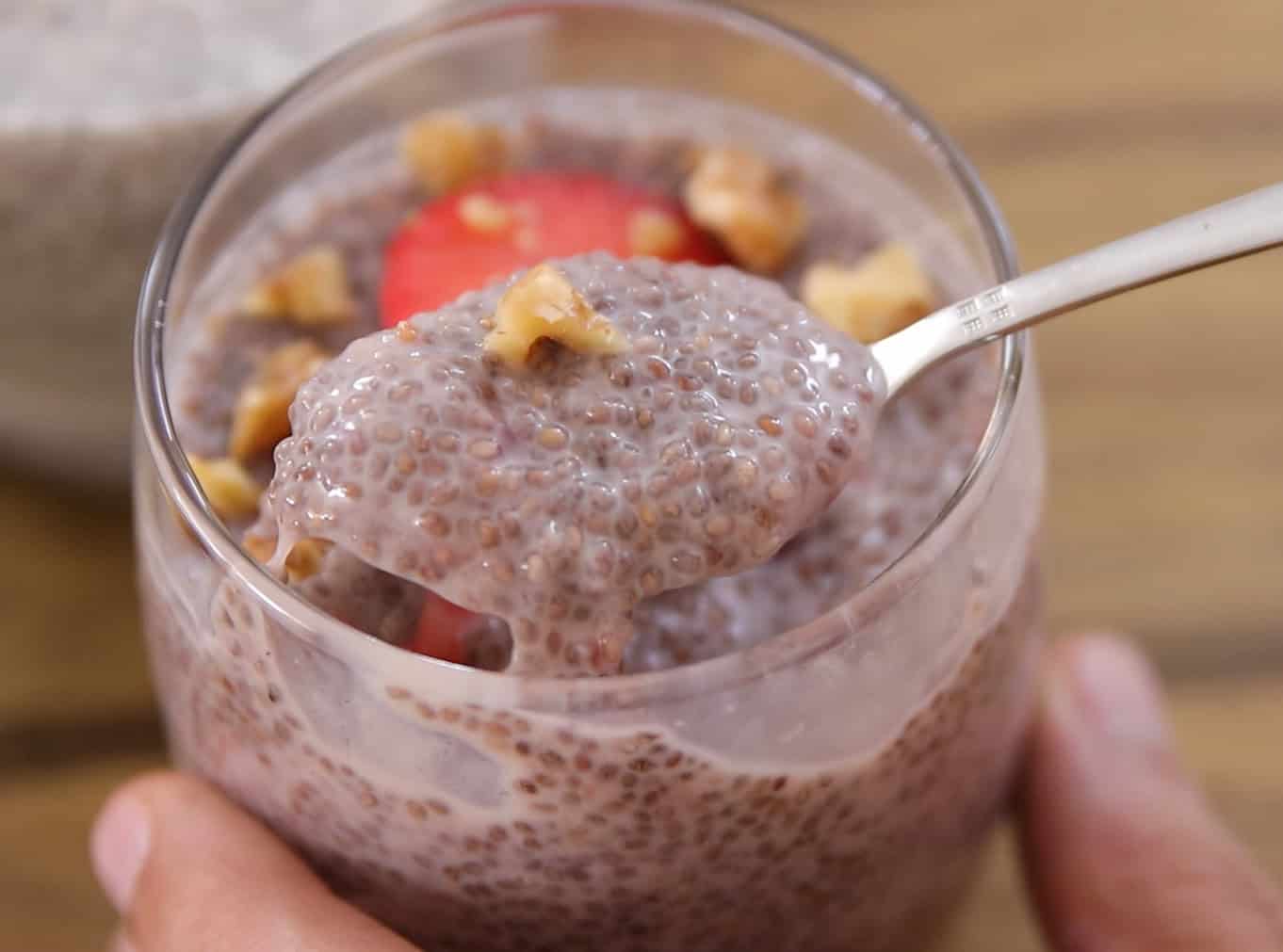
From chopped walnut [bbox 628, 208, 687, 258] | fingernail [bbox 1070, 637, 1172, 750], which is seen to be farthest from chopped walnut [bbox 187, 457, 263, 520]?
fingernail [bbox 1070, 637, 1172, 750]

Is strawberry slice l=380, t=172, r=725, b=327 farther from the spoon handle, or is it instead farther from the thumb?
the thumb

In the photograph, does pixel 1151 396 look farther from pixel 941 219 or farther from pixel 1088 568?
pixel 941 219

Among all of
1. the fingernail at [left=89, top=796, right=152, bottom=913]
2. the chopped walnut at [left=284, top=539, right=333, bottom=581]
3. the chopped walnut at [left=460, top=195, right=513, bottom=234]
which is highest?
the chopped walnut at [left=460, top=195, right=513, bottom=234]

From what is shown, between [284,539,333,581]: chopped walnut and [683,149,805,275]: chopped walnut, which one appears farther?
[683,149,805,275]: chopped walnut

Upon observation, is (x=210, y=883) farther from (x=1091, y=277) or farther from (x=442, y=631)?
(x=1091, y=277)

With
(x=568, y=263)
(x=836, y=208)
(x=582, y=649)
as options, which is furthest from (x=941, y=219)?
(x=582, y=649)

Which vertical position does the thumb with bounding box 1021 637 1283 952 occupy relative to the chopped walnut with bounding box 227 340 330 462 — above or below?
above
